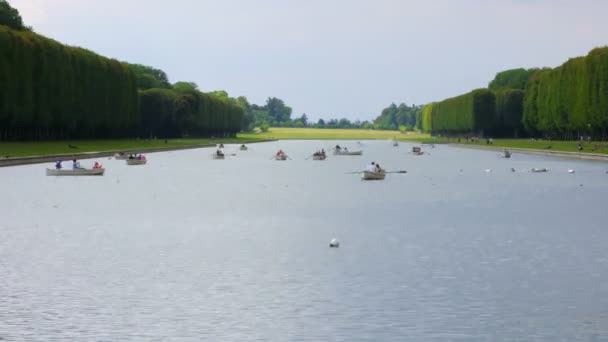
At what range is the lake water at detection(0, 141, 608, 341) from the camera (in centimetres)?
1582

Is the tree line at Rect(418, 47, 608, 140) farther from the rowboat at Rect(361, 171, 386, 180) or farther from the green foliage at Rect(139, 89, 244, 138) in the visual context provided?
the rowboat at Rect(361, 171, 386, 180)

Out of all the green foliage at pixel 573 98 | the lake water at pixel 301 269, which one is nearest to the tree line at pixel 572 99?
the green foliage at pixel 573 98

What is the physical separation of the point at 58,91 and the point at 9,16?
126 feet

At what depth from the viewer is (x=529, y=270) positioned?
2173 centimetres

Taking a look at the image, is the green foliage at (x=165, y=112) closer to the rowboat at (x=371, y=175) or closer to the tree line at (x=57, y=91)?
the tree line at (x=57, y=91)

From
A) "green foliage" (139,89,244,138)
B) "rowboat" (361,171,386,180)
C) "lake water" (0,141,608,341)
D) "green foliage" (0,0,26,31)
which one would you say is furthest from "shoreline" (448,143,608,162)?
"green foliage" (0,0,26,31)

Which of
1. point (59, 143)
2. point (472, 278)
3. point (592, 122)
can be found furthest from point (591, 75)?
point (472, 278)

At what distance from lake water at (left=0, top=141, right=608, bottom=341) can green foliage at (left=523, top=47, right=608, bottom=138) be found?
8586 cm

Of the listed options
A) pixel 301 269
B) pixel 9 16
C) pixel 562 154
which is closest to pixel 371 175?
pixel 301 269

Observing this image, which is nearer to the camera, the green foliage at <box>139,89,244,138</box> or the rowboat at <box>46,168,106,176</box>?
the rowboat at <box>46,168,106,176</box>

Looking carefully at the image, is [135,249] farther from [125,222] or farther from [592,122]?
[592,122]

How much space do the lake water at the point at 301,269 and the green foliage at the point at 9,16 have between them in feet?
343

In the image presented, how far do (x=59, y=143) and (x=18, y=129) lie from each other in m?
4.83

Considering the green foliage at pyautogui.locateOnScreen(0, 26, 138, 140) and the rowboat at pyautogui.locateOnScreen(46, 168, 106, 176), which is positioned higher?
the green foliage at pyautogui.locateOnScreen(0, 26, 138, 140)
